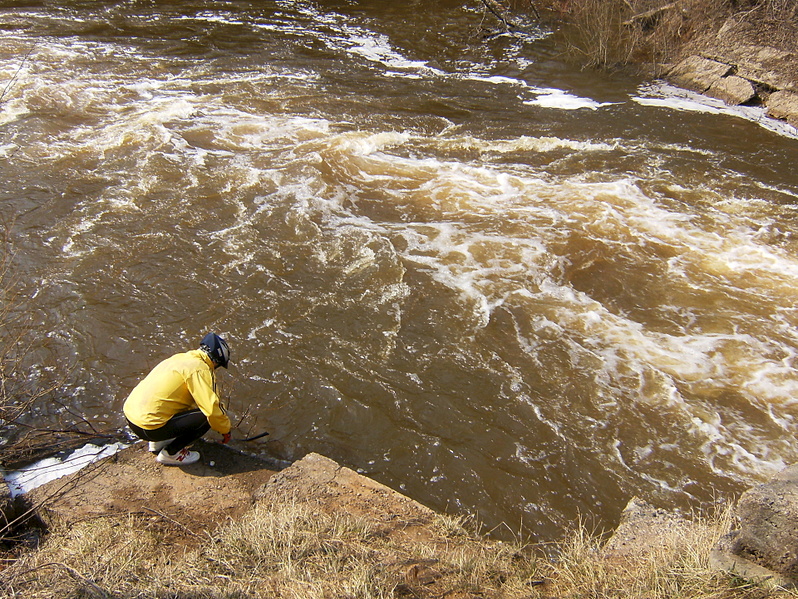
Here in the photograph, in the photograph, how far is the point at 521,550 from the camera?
421 centimetres

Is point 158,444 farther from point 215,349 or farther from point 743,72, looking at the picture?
point 743,72

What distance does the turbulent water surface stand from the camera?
211 inches

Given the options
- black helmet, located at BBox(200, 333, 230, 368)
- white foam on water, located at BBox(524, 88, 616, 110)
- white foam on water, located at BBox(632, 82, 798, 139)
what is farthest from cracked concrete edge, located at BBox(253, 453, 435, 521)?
white foam on water, located at BBox(632, 82, 798, 139)

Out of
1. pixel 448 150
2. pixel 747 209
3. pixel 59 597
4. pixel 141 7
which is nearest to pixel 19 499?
pixel 59 597

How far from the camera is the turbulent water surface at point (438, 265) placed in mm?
5348

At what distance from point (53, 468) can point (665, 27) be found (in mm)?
15752

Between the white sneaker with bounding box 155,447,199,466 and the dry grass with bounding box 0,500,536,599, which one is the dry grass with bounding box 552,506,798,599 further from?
the white sneaker with bounding box 155,447,199,466

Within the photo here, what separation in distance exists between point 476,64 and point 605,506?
1250 cm

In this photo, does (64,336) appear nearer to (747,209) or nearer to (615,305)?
(615,305)

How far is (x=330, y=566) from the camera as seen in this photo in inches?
141

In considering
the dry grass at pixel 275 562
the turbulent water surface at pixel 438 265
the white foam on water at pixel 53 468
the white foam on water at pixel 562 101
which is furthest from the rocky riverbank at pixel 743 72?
the white foam on water at pixel 53 468

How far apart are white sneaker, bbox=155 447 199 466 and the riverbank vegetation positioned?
13.3m

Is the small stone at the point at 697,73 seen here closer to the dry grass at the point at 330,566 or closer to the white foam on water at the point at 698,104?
the white foam on water at the point at 698,104

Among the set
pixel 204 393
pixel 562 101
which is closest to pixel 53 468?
pixel 204 393
